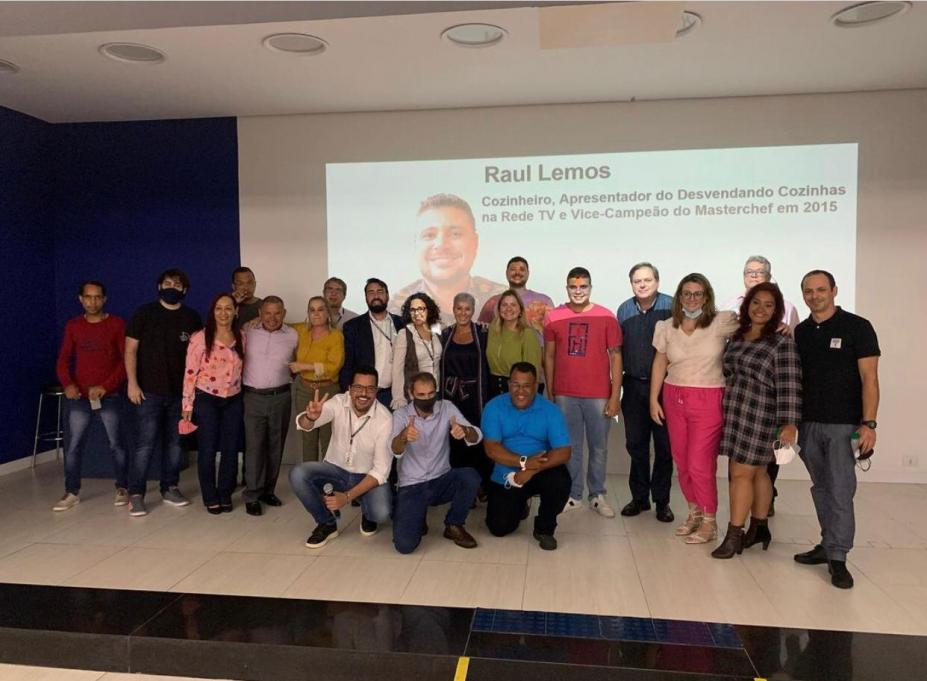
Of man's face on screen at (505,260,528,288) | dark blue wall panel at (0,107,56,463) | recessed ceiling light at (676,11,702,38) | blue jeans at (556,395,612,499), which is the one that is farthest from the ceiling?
blue jeans at (556,395,612,499)

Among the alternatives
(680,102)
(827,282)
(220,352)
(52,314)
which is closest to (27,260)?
(52,314)

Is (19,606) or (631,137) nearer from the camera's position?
(19,606)

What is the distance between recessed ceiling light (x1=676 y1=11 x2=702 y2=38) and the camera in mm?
3544

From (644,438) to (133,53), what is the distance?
4.04 m

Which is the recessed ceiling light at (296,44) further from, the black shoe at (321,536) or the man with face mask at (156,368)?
the black shoe at (321,536)

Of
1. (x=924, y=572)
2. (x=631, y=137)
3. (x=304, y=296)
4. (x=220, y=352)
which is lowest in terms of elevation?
(x=924, y=572)

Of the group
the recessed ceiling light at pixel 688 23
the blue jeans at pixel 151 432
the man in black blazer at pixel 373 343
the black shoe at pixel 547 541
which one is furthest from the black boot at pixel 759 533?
the blue jeans at pixel 151 432

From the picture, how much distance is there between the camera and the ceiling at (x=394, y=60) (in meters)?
3.38

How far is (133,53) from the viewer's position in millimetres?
4086

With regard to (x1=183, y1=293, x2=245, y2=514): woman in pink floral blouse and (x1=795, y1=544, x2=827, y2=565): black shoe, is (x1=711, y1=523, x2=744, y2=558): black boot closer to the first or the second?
(x1=795, y1=544, x2=827, y2=565): black shoe

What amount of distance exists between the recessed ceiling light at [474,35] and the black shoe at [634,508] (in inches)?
117

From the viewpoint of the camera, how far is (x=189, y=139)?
18.2ft

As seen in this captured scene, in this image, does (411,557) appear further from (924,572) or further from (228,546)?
(924,572)

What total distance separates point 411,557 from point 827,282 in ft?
7.95
